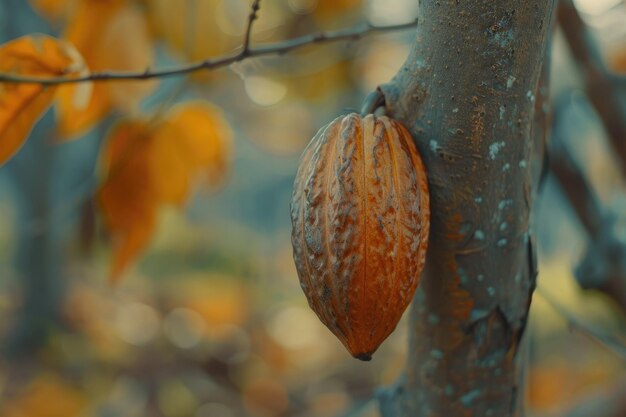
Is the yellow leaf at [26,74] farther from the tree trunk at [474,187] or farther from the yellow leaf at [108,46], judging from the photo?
the tree trunk at [474,187]

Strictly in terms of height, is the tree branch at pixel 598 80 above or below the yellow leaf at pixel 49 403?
above

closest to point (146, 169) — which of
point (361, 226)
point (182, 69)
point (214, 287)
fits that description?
point (182, 69)

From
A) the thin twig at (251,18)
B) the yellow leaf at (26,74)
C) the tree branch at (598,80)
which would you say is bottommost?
the tree branch at (598,80)

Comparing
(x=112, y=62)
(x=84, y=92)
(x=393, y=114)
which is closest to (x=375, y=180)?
(x=393, y=114)

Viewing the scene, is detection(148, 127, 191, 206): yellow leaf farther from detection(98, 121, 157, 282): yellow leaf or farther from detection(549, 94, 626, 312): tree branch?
detection(549, 94, 626, 312): tree branch

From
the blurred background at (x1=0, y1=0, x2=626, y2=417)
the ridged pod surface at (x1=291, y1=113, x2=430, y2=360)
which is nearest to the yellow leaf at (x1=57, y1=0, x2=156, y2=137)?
the blurred background at (x1=0, y1=0, x2=626, y2=417)

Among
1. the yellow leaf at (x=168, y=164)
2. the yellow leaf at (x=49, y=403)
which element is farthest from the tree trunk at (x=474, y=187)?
the yellow leaf at (x=49, y=403)
